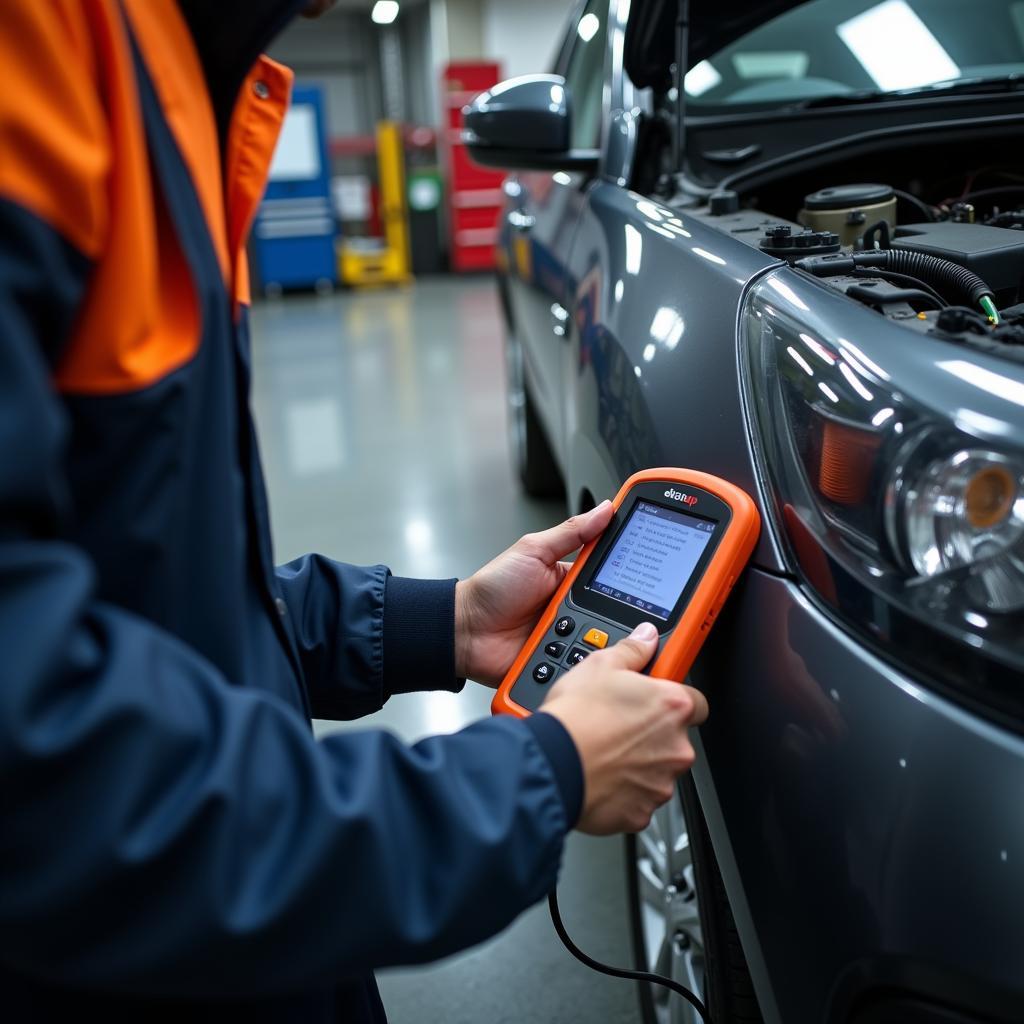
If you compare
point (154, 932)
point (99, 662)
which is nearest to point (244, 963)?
point (154, 932)

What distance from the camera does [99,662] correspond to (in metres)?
0.48

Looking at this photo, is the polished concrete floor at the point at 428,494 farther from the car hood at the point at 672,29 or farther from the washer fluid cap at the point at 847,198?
the car hood at the point at 672,29

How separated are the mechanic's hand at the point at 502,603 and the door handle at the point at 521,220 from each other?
140 centimetres

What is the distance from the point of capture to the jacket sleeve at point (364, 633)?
0.92 meters

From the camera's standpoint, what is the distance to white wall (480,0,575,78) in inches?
392

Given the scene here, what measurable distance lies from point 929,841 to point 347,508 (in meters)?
2.78

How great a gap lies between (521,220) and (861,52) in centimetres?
95

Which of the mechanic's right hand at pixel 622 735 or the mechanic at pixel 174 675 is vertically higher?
the mechanic at pixel 174 675

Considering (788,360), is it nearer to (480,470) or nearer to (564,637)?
(564,637)

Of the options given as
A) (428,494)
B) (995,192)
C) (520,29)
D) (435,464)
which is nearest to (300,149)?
(520,29)

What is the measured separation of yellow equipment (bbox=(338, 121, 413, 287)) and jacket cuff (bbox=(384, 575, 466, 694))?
8637 mm

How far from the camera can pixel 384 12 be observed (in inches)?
453

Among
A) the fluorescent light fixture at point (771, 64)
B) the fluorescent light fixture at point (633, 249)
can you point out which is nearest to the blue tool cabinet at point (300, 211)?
the fluorescent light fixture at point (771, 64)

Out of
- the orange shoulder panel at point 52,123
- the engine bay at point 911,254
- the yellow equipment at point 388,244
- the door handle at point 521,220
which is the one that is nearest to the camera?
A: the orange shoulder panel at point 52,123
